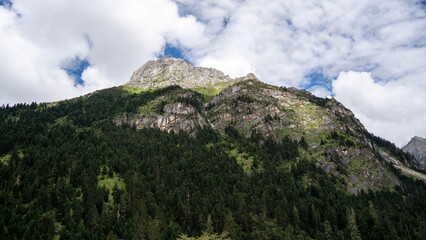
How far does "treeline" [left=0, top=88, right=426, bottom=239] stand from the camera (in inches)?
3526

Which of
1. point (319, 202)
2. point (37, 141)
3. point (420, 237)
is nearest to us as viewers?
point (420, 237)

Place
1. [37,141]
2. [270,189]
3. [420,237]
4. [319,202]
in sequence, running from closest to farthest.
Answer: [420,237] < [319,202] < [270,189] < [37,141]

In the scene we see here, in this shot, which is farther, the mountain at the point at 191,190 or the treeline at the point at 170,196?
the mountain at the point at 191,190

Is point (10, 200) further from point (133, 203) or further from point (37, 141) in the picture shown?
point (37, 141)

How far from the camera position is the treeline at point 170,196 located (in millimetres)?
89562

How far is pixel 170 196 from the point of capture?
11769cm

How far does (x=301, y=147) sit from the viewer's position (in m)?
198

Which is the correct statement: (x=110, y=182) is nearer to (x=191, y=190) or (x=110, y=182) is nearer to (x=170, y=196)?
(x=170, y=196)

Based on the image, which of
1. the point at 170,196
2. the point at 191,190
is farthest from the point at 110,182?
the point at 191,190

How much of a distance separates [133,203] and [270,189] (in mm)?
78148

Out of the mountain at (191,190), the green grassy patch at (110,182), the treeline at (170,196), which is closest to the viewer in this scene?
the treeline at (170,196)

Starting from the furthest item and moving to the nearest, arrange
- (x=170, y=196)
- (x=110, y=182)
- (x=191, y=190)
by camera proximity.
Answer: (x=191, y=190), (x=110, y=182), (x=170, y=196)

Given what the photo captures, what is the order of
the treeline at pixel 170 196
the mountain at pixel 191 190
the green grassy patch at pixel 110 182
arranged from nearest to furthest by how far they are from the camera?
the treeline at pixel 170 196 < the mountain at pixel 191 190 < the green grassy patch at pixel 110 182

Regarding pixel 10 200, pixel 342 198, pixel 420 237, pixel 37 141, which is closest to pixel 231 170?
pixel 342 198
